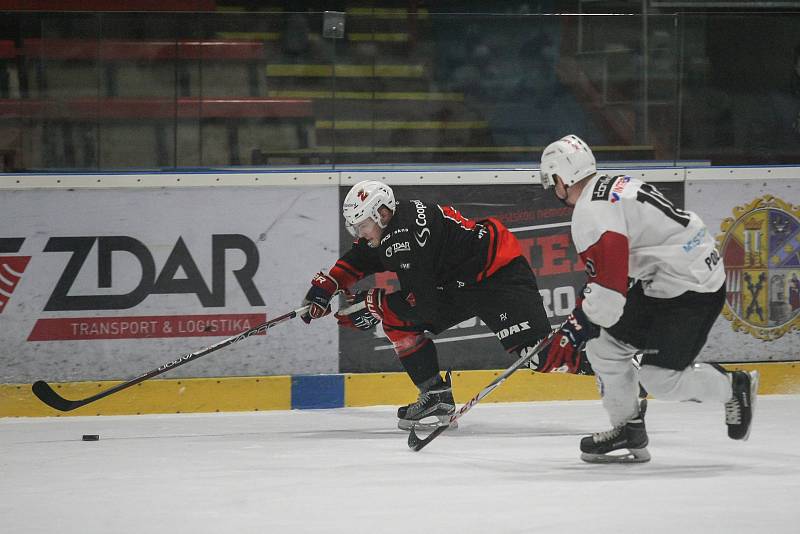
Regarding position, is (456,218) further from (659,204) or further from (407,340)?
(659,204)

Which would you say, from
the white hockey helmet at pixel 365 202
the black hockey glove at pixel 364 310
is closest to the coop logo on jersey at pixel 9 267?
the black hockey glove at pixel 364 310

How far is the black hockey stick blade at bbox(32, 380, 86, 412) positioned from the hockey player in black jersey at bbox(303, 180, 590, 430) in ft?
3.30

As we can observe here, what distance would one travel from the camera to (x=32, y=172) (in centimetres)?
518

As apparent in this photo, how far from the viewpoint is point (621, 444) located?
391 centimetres

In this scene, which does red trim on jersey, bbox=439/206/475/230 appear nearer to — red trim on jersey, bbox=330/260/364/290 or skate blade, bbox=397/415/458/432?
red trim on jersey, bbox=330/260/364/290

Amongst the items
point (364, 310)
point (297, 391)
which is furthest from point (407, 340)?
point (297, 391)

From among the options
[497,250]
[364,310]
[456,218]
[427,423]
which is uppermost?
[456,218]

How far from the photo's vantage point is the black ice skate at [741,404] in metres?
3.84

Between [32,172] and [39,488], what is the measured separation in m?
1.93

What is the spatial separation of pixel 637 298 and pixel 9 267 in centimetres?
274

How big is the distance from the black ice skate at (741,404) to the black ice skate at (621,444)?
0.29 metres

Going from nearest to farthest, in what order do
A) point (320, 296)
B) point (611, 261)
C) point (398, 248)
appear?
point (611, 261) → point (398, 248) → point (320, 296)

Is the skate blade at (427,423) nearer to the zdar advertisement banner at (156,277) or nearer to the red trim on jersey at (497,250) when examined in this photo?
the red trim on jersey at (497,250)

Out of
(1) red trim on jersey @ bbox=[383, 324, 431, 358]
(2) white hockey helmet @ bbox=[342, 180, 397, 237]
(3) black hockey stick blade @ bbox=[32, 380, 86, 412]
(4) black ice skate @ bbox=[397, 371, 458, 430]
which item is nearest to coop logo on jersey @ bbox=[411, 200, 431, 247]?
(2) white hockey helmet @ bbox=[342, 180, 397, 237]
